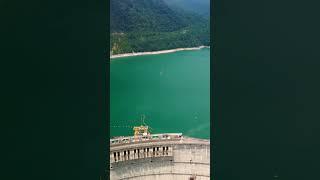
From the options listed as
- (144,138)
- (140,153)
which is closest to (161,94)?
(144,138)

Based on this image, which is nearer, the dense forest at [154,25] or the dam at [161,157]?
the dense forest at [154,25]

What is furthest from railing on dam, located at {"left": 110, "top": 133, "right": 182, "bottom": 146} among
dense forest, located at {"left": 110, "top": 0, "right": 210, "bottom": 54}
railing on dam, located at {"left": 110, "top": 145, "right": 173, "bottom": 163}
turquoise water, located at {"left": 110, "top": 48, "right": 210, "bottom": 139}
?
dense forest, located at {"left": 110, "top": 0, "right": 210, "bottom": 54}

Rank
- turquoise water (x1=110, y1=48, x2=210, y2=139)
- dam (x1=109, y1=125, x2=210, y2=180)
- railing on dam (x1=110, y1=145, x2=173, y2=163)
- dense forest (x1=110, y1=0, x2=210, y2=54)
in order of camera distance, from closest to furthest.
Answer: railing on dam (x1=110, y1=145, x2=173, y2=163), dense forest (x1=110, y1=0, x2=210, y2=54), dam (x1=109, y1=125, x2=210, y2=180), turquoise water (x1=110, y1=48, x2=210, y2=139)

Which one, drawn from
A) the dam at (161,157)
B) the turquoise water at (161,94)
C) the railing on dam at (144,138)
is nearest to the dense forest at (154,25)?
the turquoise water at (161,94)

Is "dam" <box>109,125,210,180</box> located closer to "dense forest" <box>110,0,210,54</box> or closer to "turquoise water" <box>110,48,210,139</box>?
"turquoise water" <box>110,48,210,139</box>

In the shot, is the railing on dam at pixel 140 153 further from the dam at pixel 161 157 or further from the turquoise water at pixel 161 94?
the turquoise water at pixel 161 94
